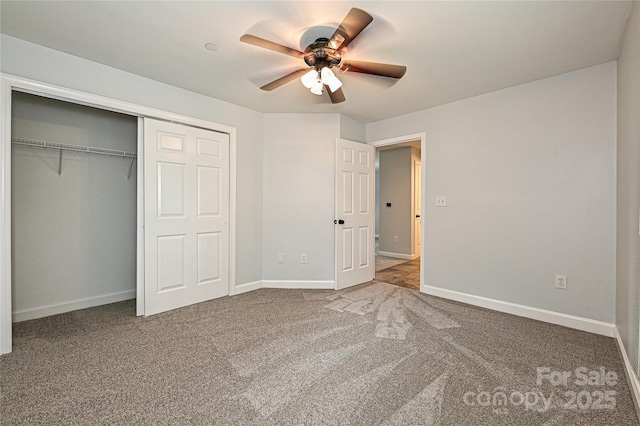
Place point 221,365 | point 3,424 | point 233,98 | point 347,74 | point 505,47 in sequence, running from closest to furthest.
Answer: point 3,424, point 221,365, point 505,47, point 347,74, point 233,98

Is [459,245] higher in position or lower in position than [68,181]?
lower

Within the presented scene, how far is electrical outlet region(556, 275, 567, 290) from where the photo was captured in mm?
2766

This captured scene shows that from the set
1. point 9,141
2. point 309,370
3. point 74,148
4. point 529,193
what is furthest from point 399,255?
point 9,141

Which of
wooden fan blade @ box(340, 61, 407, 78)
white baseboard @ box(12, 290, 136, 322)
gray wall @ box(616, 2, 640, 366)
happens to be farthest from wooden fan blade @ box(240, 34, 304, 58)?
white baseboard @ box(12, 290, 136, 322)

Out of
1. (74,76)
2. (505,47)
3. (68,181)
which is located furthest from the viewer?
(68,181)

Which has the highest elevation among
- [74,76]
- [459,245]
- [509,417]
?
[74,76]

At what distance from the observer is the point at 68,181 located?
10.3 ft

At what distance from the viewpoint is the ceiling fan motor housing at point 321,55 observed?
2160 mm

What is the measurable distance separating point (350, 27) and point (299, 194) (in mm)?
2431

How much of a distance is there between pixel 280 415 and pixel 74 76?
314cm

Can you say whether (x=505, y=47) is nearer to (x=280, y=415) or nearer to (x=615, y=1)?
(x=615, y=1)

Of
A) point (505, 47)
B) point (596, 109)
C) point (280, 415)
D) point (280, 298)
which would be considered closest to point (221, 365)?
point (280, 415)

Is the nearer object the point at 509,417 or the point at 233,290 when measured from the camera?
the point at 509,417

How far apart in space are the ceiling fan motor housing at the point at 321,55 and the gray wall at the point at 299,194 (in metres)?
1.67
